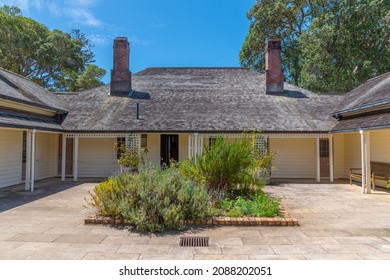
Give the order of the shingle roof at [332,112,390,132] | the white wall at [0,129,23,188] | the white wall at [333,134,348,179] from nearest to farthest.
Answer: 1. the shingle roof at [332,112,390,132]
2. the white wall at [0,129,23,188]
3. the white wall at [333,134,348,179]

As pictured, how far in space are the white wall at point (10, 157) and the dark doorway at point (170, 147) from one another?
6.59 m

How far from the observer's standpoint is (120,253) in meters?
4.60

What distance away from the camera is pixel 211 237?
5.39m

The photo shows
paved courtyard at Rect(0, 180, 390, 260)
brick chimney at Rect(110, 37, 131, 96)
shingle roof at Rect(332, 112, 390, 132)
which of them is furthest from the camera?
brick chimney at Rect(110, 37, 131, 96)

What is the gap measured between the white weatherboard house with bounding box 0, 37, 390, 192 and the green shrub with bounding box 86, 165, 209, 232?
570cm

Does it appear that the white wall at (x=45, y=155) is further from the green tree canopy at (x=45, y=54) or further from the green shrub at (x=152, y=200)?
the green tree canopy at (x=45, y=54)

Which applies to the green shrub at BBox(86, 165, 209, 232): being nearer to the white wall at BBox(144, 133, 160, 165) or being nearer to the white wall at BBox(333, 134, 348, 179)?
the white wall at BBox(144, 133, 160, 165)

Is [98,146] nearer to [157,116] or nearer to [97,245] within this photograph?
[157,116]

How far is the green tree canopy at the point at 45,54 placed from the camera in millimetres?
24016

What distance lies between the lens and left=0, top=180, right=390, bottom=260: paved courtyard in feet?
15.0

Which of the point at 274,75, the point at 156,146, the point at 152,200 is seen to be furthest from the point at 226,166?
the point at 274,75

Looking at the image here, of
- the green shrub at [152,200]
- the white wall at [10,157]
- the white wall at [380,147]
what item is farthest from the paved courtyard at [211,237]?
the white wall at [380,147]

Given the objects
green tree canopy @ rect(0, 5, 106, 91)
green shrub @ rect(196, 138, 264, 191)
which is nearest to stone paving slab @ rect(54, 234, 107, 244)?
green shrub @ rect(196, 138, 264, 191)

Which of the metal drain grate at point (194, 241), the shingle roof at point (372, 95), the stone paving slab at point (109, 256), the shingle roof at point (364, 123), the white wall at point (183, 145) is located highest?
the shingle roof at point (372, 95)
